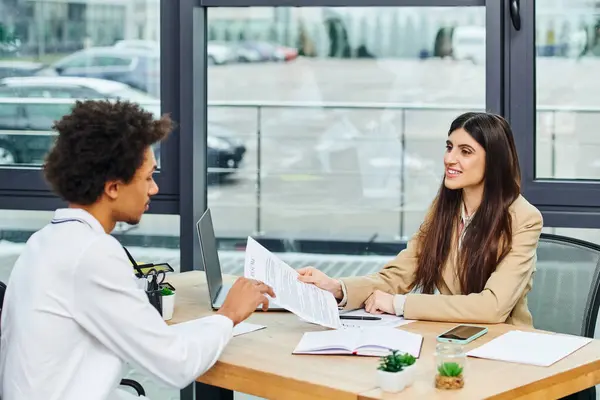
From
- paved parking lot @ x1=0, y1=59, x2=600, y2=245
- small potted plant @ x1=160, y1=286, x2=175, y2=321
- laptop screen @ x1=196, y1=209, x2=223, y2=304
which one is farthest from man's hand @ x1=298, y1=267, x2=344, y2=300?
paved parking lot @ x1=0, y1=59, x2=600, y2=245

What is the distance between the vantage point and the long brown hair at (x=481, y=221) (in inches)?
105

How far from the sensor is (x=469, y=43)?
11.7 ft

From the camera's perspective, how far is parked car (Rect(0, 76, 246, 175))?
3715 mm

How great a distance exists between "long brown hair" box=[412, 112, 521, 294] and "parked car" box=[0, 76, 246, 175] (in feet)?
3.85

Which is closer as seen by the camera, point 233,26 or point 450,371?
point 450,371

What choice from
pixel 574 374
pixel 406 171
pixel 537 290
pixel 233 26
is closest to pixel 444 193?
pixel 537 290

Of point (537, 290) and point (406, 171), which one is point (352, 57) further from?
point (537, 290)

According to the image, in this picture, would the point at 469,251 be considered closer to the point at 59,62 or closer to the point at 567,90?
the point at 567,90

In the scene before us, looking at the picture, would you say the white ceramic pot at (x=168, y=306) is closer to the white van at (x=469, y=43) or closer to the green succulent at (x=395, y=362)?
the green succulent at (x=395, y=362)

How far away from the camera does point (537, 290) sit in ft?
9.57

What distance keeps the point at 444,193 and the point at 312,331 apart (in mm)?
711

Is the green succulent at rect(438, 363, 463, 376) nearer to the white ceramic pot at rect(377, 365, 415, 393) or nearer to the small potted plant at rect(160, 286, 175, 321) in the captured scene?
the white ceramic pot at rect(377, 365, 415, 393)

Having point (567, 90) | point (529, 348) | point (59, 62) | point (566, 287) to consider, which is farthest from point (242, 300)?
point (59, 62)

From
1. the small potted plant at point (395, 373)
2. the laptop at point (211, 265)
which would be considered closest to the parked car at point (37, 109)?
the laptop at point (211, 265)
